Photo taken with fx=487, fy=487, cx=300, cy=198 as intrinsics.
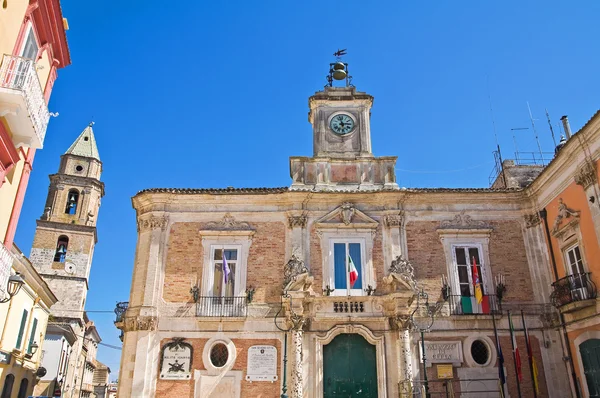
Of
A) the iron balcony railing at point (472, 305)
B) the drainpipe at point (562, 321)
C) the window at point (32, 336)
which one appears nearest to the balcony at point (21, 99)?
the window at point (32, 336)

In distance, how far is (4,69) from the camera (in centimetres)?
891

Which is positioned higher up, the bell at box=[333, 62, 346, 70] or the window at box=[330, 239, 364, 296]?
the bell at box=[333, 62, 346, 70]

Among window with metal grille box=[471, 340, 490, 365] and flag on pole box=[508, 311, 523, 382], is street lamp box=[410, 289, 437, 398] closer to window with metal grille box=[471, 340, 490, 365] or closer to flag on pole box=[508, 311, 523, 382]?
window with metal grille box=[471, 340, 490, 365]

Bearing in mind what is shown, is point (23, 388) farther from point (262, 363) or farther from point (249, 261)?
point (249, 261)

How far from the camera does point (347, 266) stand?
18.8m

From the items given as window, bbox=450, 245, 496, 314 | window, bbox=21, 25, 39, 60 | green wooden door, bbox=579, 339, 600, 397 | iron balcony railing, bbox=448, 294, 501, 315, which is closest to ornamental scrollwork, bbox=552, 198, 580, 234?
window, bbox=450, 245, 496, 314

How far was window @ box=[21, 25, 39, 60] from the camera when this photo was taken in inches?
406

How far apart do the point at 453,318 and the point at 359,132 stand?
896 centimetres

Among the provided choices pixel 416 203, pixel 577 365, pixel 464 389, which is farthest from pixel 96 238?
pixel 577 365

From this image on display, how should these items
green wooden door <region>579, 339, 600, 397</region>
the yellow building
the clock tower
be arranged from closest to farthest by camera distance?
green wooden door <region>579, 339, 600, 397</region> < the yellow building < the clock tower

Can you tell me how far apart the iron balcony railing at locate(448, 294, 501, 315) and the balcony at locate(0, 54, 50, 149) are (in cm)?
1468

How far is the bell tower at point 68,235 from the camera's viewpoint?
3878 centimetres

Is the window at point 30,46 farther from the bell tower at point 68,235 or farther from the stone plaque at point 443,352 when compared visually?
the bell tower at point 68,235

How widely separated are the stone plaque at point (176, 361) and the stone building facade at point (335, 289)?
36 millimetres
